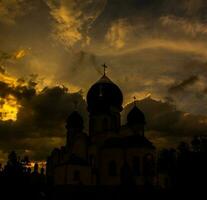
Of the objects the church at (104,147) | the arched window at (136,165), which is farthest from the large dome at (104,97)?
the arched window at (136,165)

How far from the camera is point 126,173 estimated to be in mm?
36469

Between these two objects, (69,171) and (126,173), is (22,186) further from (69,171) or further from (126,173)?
(69,171)

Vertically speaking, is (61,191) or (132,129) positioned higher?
(132,129)

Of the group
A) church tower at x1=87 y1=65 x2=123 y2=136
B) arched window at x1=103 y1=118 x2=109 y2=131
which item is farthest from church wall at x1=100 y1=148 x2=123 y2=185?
arched window at x1=103 y1=118 x2=109 y2=131

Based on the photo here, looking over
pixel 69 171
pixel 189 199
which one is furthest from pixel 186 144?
pixel 189 199

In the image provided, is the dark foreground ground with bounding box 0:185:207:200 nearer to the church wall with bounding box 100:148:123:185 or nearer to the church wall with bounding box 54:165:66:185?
the church wall with bounding box 54:165:66:185

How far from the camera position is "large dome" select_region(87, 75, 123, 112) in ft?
189

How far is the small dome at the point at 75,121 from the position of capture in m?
62.0

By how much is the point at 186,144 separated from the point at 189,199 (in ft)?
160

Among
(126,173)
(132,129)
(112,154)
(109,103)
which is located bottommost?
(126,173)

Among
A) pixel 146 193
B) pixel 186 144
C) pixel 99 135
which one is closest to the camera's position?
pixel 146 193

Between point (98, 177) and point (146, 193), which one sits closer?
point (146, 193)

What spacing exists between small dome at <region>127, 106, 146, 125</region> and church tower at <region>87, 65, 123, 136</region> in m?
1.94

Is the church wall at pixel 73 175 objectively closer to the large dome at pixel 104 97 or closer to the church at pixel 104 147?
the church at pixel 104 147
